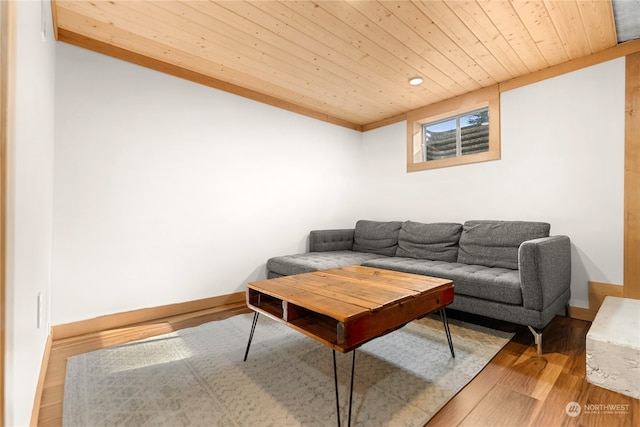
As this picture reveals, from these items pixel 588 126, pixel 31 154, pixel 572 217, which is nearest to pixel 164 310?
A: pixel 31 154

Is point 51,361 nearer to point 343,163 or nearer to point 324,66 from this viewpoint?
point 324,66

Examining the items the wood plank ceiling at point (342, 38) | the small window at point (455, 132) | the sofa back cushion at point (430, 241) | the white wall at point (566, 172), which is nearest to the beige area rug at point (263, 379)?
the sofa back cushion at point (430, 241)

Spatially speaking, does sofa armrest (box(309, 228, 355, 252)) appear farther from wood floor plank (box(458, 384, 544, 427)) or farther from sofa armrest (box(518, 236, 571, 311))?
wood floor plank (box(458, 384, 544, 427))

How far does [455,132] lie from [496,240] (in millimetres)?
1521

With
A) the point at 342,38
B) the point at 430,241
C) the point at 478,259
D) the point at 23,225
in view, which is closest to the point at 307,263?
the point at 430,241

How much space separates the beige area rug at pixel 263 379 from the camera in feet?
4.33

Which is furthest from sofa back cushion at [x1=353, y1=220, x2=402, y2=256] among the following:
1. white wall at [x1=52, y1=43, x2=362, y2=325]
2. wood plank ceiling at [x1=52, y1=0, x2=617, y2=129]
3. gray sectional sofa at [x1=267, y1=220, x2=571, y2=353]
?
wood plank ceiling at [x1=52, y1=0, x2=617, y2=129]

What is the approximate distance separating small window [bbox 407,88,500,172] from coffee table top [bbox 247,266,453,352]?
2.01 metres

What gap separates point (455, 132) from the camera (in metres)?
3.52

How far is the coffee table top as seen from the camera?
1271mm

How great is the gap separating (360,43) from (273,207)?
6.34 feet

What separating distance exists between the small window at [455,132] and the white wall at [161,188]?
59.4 inches

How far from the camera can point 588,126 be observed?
250 centimetres

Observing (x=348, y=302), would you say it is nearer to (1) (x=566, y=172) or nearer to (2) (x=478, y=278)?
(2) (x=478, y=278)
